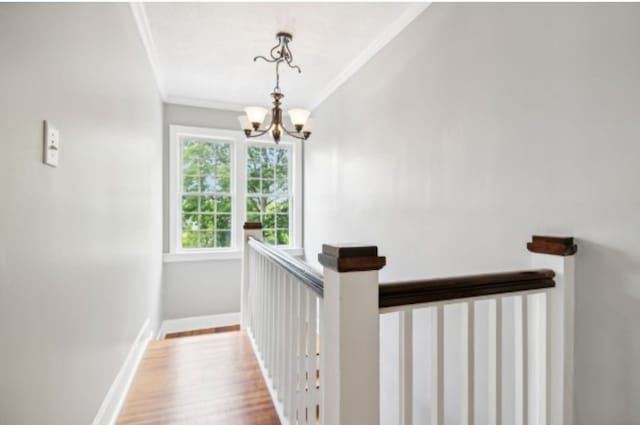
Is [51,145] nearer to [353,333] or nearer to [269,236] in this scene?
[353,333]

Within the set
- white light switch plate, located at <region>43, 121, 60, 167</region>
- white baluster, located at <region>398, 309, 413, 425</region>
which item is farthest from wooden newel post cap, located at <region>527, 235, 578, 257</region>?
white light switch plate, located at <region>43, 121, 60, 167</region>

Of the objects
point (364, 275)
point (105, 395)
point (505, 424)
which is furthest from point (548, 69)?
point (105, 395)

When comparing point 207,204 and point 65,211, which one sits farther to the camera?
point 207,204

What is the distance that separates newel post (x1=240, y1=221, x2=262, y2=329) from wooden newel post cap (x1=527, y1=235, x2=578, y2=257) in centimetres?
205

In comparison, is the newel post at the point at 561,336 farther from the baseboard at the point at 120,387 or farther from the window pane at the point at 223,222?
the window pane at the point at 223,222

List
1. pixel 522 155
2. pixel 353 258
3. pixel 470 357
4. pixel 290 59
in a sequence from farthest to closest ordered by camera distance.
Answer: pixel 290 59
pixel 522 155
pixel 470 357
pixel 353 258

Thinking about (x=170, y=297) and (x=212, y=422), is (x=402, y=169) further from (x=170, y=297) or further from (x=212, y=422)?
(x=170, y=297)

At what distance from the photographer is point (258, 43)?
2.70 m

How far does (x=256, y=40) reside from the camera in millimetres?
2650

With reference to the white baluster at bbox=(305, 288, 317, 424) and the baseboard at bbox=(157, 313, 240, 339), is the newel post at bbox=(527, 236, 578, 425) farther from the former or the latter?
the baseboard at bbox=(157, 313, 240, 339)

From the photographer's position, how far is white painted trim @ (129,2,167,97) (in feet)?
7.34

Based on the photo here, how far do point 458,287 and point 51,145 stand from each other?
143cm

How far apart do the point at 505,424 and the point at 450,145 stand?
1.50m

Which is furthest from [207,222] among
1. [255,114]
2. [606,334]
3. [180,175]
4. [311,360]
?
[606,334]
